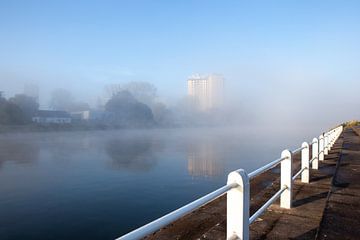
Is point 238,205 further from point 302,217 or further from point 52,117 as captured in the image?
point 52,117

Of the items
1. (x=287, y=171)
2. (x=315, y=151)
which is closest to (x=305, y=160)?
(x=287, y=171)

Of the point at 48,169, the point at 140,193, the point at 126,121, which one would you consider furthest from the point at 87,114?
the point at 140,193

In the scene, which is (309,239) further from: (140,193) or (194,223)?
(140,193)

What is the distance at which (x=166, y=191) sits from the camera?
1413 cm

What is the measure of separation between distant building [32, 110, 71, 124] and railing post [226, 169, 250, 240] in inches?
3729

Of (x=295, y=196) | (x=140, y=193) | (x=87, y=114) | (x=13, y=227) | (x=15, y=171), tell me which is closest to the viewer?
(x=295, y=196)

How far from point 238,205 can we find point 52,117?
102751 millimetres

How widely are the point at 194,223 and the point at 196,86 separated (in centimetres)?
18666

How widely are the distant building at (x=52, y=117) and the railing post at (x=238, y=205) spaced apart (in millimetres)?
94715

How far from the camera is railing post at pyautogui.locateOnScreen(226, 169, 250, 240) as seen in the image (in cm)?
262

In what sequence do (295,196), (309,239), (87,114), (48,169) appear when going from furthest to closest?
(87,114) < (48,169) < (295,196) < (309,239)

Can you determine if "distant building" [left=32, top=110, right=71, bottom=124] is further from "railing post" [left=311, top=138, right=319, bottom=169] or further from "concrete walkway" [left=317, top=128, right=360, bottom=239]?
"concrete walkway" [left=317, top=128, right=360, bottom=239]

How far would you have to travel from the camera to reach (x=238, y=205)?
2.64 meters

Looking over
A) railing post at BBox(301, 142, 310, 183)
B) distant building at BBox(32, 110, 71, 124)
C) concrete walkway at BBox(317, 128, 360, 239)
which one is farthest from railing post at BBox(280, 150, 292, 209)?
distant building at BBox(32, 110, 71, 124)
